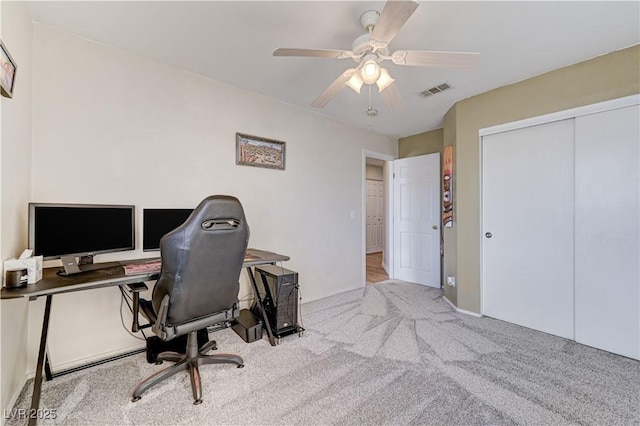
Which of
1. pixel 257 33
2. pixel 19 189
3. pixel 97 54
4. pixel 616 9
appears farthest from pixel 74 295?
pixel 616 9

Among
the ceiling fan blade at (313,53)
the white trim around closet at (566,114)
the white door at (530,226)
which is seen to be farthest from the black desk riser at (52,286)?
the white trim around closet at (566,114)

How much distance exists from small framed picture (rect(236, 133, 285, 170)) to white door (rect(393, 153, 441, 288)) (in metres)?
2.32

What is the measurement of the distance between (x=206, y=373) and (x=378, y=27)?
2435 mm

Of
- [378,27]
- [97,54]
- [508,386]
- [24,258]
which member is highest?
[97,54]

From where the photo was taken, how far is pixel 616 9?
170cm

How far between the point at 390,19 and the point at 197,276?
1.72 m

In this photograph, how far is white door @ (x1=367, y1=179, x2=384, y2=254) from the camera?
23.4 ft

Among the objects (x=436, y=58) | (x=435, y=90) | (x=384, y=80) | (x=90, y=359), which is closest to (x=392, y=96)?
(x=384, y=80)

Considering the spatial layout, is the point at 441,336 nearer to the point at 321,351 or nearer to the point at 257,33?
the point at 321,351

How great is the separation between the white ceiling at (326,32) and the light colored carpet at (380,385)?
2.44 m

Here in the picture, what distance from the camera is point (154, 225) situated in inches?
83.2

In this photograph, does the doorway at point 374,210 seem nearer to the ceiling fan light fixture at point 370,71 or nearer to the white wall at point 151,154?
the white wall at point 151,154

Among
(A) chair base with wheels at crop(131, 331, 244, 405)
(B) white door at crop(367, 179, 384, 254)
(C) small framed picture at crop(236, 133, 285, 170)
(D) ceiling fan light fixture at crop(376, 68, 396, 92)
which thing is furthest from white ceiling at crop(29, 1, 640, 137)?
(B) white door at crop(367, 179, 384, 254)

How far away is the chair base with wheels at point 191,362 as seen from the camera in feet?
5.30
